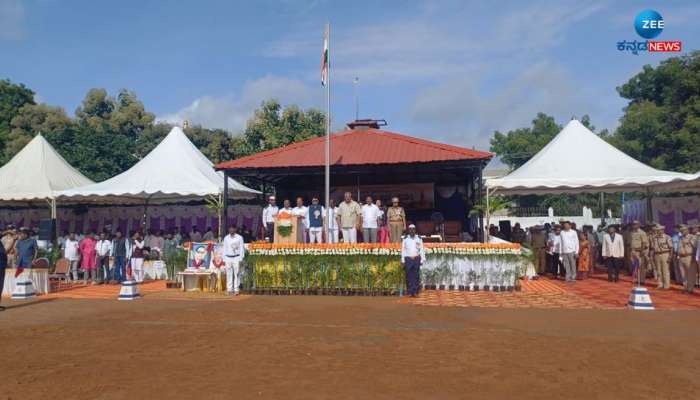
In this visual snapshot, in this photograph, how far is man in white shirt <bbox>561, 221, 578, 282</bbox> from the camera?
15.4 m

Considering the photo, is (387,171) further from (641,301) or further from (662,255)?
(641,301)

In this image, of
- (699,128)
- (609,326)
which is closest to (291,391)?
(609,326)

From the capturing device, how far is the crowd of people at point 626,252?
1294cm

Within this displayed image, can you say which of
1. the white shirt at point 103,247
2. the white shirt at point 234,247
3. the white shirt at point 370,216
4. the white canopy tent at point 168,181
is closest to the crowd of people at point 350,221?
the white shirt at point 370,216

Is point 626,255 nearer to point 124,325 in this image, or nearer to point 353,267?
point 353,267

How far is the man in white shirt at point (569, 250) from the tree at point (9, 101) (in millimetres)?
32164

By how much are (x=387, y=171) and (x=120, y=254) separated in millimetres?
8789

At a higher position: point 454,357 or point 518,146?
point 518,146

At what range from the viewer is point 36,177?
2122 centimetres

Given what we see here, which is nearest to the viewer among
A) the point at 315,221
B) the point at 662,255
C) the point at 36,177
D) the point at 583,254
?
the point at 662,255

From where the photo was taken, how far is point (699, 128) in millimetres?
27188

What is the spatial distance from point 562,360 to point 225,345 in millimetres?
4406

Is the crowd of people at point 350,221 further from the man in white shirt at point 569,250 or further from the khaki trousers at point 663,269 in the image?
the khaki trousers at point 663,269

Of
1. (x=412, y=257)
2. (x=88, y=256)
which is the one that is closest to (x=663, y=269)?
(x=412, y=257)
